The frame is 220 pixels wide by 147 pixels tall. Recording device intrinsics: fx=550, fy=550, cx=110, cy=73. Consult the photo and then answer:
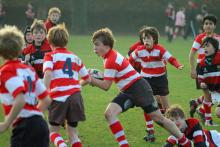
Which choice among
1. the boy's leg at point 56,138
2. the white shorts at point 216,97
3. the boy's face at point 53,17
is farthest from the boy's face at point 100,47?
the boy's face at point 53,17

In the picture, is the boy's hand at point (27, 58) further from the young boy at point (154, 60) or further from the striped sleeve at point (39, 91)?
the striped sleeve at point (39, 91)

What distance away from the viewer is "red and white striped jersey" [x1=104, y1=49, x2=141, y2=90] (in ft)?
24.3

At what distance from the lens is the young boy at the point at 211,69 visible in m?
→ 9.52

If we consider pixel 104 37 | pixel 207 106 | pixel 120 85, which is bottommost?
pixel 207 106

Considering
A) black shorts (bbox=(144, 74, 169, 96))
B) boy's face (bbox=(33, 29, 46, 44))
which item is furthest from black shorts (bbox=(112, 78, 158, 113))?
boy's face (bbox=(33, 29, 46, 44))

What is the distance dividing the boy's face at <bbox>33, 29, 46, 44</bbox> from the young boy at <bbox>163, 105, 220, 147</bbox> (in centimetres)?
286

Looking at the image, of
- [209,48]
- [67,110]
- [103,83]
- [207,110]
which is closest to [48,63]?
[67,110]

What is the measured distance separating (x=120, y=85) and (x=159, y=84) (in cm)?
216

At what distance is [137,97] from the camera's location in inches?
297

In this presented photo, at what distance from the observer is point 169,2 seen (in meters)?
40.4

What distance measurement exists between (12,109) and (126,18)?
119ft

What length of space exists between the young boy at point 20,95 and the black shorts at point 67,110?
155 cm

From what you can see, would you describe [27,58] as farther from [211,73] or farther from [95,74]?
[211,73]

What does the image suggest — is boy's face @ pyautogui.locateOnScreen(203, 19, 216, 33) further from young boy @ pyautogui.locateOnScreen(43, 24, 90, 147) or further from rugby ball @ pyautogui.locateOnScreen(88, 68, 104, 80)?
young boy @ pyautogui.locateOnScreen(43, 24, 90, 147)
